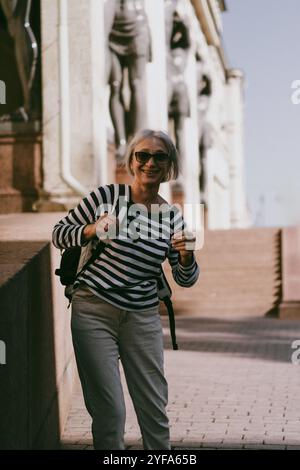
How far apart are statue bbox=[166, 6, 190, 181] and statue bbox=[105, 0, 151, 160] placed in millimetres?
5227

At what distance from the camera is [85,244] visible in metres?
3.80

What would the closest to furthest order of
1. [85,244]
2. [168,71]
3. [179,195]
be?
[85,244] < [168,71] < [179,195]

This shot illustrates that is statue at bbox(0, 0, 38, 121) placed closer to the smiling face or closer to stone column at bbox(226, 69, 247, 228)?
the smiling face

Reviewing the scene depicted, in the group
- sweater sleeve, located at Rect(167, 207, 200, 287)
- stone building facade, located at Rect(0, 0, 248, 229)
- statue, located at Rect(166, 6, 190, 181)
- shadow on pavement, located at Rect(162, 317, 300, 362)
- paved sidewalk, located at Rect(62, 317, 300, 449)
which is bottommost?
shadow on pavement, located at Rect(162, 317, 300, 362)

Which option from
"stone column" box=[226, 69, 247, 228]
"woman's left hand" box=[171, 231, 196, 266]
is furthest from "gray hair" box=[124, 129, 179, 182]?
"stone column" box=[226, 69, 247, 228]

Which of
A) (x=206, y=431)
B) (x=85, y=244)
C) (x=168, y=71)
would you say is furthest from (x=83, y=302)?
(x=168, y=71)

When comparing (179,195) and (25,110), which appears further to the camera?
(179,195)

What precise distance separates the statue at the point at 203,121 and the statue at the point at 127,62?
13.0 m

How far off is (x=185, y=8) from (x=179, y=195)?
813 cm

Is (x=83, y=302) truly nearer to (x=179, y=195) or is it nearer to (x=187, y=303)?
(x=187, y=303)

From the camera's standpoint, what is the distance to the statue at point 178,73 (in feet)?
84.4

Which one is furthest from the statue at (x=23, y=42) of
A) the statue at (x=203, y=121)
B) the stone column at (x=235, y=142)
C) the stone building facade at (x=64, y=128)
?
the stone column at (x=235, y=142)

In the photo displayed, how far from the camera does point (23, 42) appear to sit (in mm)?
14906

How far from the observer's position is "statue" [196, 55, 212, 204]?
33438 mm
